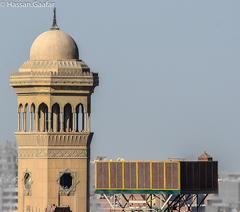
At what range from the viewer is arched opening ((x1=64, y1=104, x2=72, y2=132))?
7162 cm

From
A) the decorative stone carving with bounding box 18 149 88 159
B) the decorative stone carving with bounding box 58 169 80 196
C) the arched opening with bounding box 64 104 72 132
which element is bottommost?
the decorative stone carving with bounding box 58 169 80 196

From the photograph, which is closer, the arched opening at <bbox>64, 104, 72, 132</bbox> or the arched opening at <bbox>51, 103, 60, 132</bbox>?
the arched opening at <bbox>51, 103, 60, 132</bbox>

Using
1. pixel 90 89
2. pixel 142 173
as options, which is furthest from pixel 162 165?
pixel 90 89

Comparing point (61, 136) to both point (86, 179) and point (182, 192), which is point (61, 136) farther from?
point (182, 192)

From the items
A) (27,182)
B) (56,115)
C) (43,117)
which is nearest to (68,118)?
(56,115)

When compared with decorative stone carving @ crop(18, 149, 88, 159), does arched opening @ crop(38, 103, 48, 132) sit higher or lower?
higher

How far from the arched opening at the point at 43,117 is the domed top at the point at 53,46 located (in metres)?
2.53

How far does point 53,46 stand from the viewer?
71.9 metres

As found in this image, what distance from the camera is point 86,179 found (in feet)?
239

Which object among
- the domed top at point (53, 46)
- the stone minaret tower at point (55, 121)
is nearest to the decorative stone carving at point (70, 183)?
the stone minaret tower at point (55, 121)

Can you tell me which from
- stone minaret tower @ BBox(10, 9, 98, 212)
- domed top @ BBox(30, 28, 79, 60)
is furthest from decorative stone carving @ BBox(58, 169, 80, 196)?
domed top @ BBox(30, 28, 79, 60)

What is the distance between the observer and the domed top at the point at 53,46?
7169 centimetres

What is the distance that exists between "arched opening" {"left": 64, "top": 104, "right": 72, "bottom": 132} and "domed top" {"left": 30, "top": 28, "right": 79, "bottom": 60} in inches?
103

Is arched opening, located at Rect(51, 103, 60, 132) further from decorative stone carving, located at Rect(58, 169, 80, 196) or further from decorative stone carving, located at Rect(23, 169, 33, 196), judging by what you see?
decorative stone carving, located at Rect(23, 169, 33, 196)
